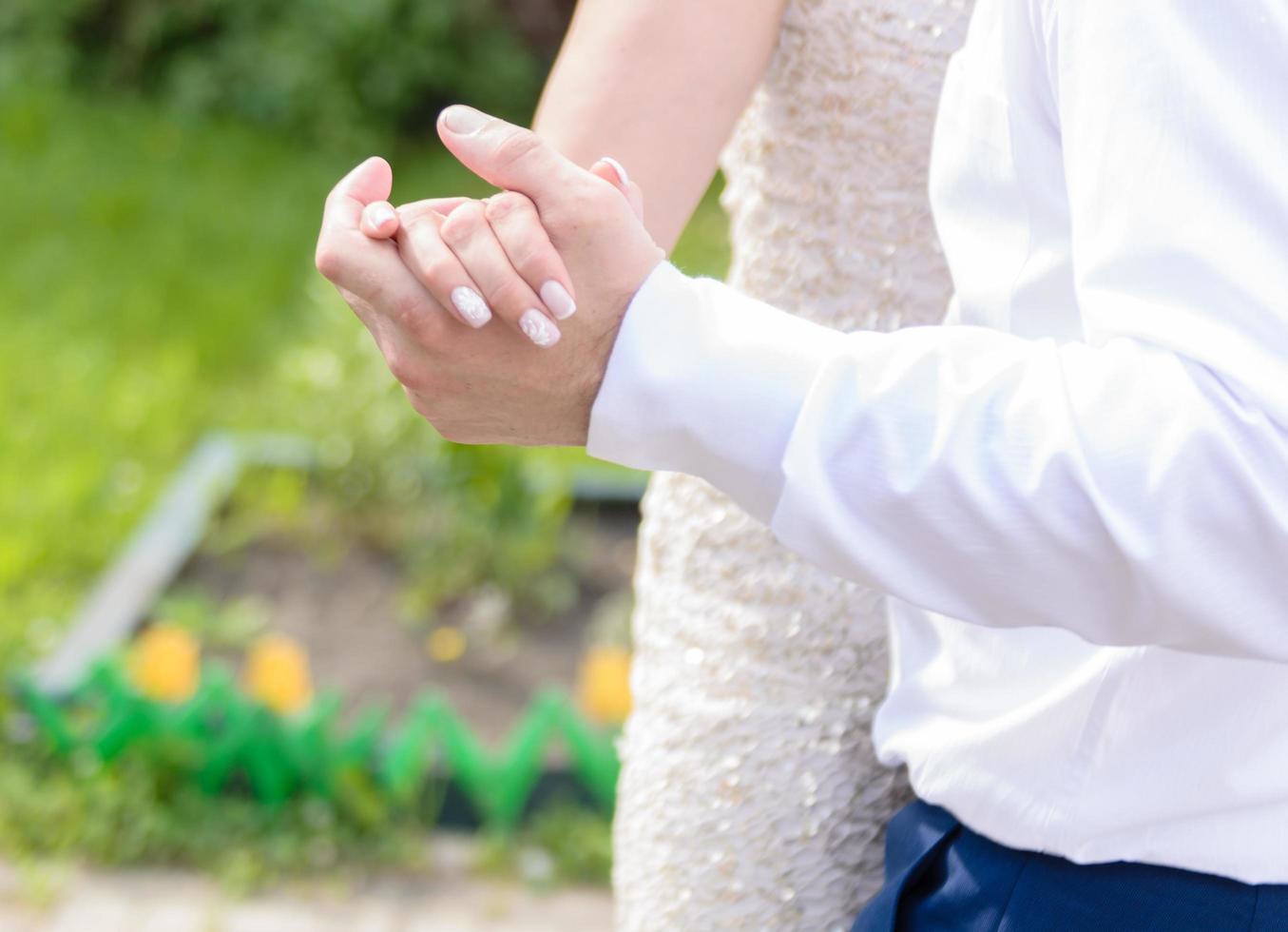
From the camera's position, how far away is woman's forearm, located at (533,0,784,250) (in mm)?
1183

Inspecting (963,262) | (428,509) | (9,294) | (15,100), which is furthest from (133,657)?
(15,100)

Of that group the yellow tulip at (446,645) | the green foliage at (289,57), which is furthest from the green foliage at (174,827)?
the green foliage at (289,57)

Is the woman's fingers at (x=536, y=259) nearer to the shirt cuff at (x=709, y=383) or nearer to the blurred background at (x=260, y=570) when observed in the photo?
the shirt cuff at (x=709, y=383)

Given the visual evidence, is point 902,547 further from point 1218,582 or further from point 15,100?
point 15,100

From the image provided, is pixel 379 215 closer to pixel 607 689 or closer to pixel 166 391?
pixel 607 689

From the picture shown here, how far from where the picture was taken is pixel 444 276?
89cm

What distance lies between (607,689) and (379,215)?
2.19 meters

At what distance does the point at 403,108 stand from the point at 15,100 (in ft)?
5.19

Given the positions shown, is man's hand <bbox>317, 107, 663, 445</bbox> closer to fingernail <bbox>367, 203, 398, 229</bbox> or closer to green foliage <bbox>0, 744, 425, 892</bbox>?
fingernail <bbox>367, 203, 398, 229</bbox>

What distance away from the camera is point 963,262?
985 mm

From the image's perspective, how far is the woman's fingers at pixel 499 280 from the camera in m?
0.89

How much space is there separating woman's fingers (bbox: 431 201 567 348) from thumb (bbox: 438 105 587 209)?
3 cm

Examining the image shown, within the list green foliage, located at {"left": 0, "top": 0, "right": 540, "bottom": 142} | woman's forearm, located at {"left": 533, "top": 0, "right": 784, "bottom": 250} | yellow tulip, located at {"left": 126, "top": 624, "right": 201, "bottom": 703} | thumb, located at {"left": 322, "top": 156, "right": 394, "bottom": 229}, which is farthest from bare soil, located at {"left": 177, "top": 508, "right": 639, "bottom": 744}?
green foliage, located at {"left": 0, "top": 0, "right": 540, "bottom": 142}

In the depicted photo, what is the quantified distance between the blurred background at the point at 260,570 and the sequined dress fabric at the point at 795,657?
164 cm
